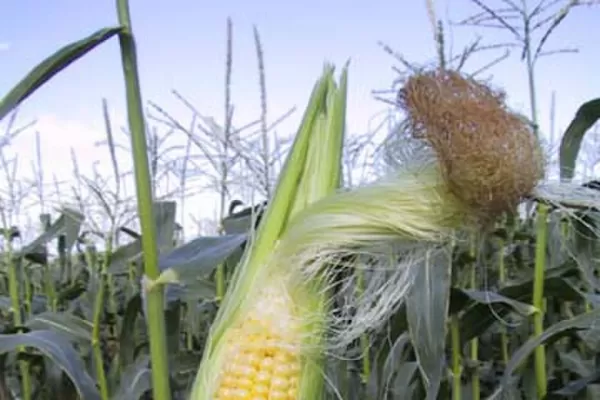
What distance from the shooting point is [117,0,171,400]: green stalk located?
1188mm

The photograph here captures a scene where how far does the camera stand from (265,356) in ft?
3.79

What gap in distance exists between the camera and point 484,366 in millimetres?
2967

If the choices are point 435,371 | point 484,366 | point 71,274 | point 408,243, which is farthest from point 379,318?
point 71,274

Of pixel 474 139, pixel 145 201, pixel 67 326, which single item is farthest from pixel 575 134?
pixel 67 326

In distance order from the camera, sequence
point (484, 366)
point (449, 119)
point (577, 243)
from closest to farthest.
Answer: point (449, 119)
point (577, 243)
point (484, 366)

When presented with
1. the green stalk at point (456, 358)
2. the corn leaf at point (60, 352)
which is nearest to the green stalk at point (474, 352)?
the green stalk at point (456, 358)

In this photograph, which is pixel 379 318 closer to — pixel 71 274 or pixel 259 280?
pixel 259 280

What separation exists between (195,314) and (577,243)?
5.65 feet

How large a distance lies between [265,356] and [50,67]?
482 mm

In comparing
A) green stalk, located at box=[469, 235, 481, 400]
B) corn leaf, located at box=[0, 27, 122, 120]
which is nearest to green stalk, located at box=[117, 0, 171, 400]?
corn leaf, located at box=[0, 27, 122, 120]

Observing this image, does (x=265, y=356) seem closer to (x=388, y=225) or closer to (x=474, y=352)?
(x=388, y=225)

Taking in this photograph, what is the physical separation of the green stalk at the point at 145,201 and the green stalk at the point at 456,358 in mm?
1021

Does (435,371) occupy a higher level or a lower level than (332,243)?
lower

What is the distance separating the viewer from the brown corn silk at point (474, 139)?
1022 mm
